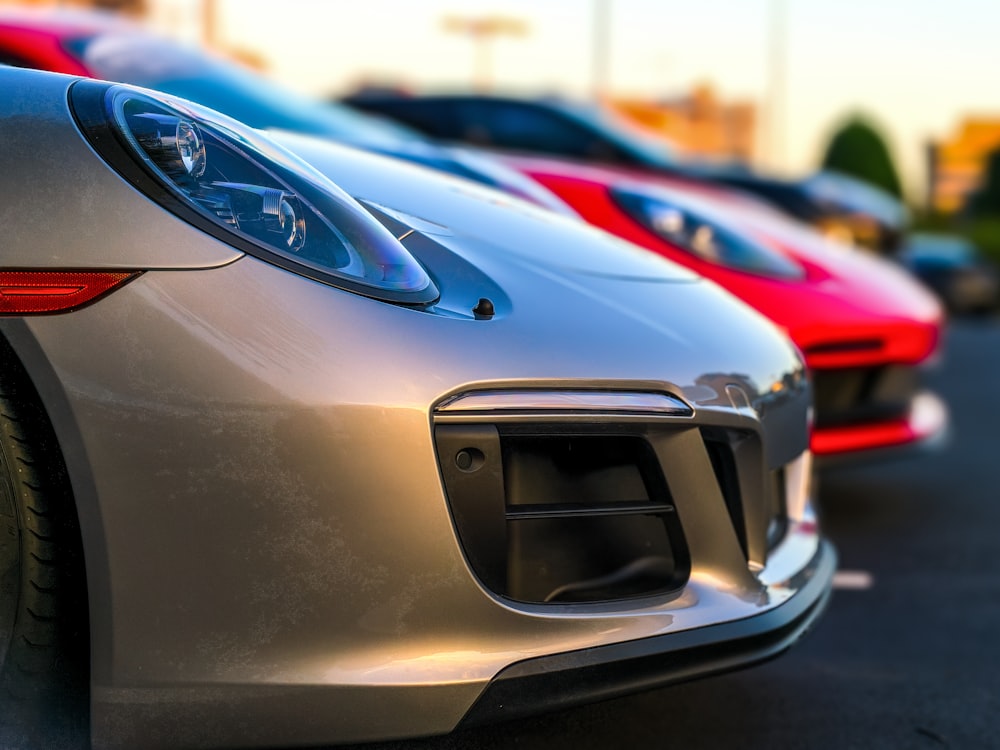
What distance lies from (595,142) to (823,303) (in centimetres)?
246

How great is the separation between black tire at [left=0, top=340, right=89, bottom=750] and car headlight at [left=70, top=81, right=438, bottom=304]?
30 cm

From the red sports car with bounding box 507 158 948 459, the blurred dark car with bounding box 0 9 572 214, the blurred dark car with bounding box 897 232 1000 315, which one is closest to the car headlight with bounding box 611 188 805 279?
the red sports car with bounding box 507 158 948 459

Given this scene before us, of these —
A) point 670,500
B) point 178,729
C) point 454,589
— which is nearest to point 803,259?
point 670,500

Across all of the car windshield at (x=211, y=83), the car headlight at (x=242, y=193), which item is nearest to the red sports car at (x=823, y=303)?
the car windshield at (x=211, y=83)

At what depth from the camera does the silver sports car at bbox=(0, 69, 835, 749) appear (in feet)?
4.85

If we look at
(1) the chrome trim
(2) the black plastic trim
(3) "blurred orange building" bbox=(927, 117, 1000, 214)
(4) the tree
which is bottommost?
(3) "blurred orange building" bbox=(927, 117, 1000, 214)

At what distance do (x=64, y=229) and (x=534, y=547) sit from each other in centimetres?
75

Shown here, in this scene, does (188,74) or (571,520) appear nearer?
(571,520)

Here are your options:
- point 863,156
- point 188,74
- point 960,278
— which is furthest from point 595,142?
point 863,156

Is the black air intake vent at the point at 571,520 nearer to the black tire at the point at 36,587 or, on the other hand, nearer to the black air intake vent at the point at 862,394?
the black tire at the point at 36,587

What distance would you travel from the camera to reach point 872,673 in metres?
2.47

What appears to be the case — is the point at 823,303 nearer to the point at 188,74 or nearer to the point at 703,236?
the point at 703,236

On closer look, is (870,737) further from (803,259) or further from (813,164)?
(813,164)

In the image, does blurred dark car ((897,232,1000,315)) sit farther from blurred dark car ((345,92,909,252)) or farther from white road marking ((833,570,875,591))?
white road marking ((833,570,875,591))
